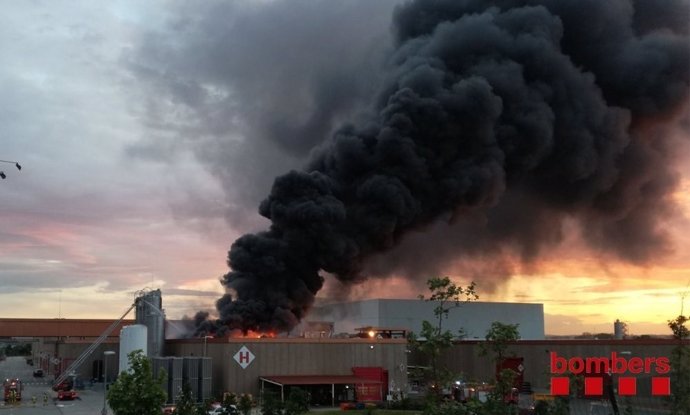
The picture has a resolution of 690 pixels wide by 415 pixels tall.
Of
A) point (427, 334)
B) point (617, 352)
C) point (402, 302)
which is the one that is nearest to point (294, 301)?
point (617, 352)

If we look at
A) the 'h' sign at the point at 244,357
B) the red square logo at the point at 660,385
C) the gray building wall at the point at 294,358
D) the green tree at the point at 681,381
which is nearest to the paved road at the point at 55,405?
the gray building wall at the point at 294,358

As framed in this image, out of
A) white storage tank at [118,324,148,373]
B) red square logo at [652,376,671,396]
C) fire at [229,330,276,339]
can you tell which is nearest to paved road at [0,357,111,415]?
white storage tank at [118,324,148,373]

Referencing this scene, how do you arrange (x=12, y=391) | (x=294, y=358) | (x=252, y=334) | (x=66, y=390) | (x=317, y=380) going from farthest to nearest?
(x=66, y=390) → (x=252, y=334) → (x=12, y=391) → (x=294, y=358) → (x=317, y=380)

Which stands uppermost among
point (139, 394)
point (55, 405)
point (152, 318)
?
point (152, 318)

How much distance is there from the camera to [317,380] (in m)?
50.2

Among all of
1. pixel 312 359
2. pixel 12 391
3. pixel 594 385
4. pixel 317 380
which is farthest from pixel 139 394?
pixel 12 391

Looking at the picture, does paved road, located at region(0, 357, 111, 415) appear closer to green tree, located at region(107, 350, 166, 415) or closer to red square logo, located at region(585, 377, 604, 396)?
green tree, located at region(107, 350, 166, 415)

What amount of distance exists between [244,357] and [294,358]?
3.71m

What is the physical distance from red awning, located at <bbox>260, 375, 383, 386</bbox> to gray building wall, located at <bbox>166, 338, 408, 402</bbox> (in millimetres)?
734

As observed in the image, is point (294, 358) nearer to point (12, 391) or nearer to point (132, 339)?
point (132, 339)

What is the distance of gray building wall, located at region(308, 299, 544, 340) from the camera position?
274 ft

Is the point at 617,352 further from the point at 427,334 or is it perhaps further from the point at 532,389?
the point at 427,334

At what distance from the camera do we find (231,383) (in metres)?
50.7

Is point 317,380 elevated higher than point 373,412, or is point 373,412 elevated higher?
point 317,380
